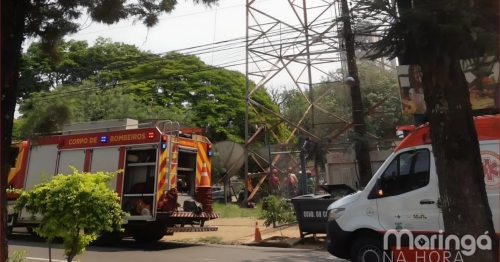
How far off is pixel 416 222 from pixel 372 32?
325 centimetres

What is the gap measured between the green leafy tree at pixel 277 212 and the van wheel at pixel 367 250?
6.04 m

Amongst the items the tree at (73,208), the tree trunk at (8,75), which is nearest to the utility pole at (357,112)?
the tree at (73,208)

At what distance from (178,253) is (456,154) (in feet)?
24.8

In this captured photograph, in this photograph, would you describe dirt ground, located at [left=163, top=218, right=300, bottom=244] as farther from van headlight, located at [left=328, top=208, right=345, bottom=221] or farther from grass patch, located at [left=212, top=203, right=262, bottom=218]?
van headlight, located at [left=328, top=208, right=345, bottom=221]

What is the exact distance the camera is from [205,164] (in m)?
13.4

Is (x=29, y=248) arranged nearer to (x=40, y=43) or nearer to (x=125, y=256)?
(x=125, y=256)

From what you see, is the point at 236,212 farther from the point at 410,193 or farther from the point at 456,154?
the point at 456,154

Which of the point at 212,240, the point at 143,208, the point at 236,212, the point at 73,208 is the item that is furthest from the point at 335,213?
the point at 236,212

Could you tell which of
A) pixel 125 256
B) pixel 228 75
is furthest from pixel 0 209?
pixel 228 75

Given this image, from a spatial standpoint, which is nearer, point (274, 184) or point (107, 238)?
point (107, 238)

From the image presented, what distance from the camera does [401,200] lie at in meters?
7.12

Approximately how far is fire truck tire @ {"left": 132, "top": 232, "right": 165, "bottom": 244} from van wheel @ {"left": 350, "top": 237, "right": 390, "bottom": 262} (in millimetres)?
6848

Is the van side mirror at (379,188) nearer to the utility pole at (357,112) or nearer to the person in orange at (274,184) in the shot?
the utility pole at (357,112)

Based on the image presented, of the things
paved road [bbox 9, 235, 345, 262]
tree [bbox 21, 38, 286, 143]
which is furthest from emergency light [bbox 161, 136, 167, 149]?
tree [bbox 21, 38, 286, 143]
